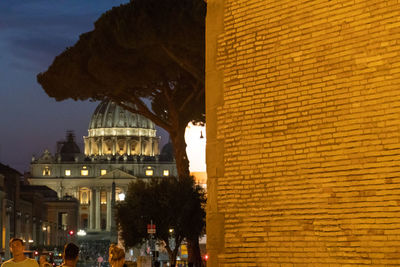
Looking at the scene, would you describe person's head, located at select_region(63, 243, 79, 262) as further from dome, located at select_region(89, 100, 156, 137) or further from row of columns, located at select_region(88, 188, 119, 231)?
dome, located at select_region(89, 100, 156, 137)

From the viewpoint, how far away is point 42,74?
2675 cm

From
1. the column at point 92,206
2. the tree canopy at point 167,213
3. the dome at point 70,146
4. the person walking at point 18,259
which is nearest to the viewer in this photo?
the person walking at point 18,259

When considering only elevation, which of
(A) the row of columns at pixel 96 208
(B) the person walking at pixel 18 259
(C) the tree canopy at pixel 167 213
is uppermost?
(A) the row of columns at pixel 96 208

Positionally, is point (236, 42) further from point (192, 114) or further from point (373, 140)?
point (192, 114)

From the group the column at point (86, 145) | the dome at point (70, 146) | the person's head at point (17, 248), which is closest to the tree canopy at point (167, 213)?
the person's head at point (17, 248)

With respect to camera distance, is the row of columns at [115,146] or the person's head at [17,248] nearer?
the person's head at [17,248]

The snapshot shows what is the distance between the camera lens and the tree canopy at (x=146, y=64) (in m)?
19.9

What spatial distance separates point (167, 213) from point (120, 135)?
125008 millimetres

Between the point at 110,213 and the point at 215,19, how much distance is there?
415 ft

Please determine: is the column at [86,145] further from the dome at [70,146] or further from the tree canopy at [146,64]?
the tree canopy at [146,64]

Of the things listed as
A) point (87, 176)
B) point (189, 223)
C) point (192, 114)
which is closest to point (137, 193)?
point (189, 223)

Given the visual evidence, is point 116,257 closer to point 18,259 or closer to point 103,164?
point 18,259

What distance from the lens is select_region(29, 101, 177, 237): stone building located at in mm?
138125

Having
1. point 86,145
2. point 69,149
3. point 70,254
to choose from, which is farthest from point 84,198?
point 70,254
